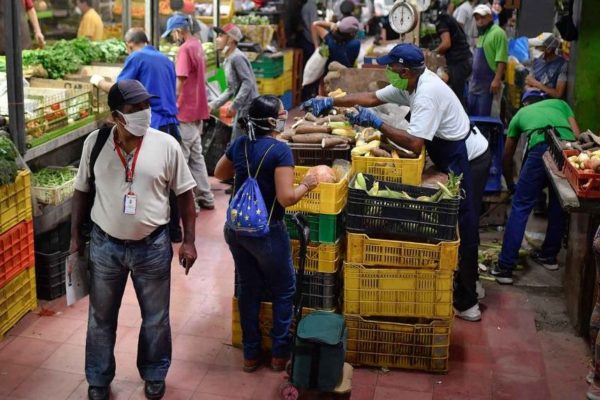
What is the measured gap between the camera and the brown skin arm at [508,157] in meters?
7.48

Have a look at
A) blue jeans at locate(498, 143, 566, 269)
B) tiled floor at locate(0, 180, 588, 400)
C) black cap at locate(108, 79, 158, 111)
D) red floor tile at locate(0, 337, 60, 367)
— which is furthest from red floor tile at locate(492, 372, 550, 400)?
red floor tile at locate(0, 337, 60, 367)

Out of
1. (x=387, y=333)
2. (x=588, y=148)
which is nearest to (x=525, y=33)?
(x=588, y=148)

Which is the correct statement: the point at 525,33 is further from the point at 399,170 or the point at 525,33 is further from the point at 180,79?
the point at 399,170

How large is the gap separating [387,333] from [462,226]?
3.77 feet

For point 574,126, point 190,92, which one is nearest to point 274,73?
point 190,92

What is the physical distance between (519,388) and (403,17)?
18.3 ft

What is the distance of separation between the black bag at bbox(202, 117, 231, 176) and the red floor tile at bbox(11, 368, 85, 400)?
200 inches

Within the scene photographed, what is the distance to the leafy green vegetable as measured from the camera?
21.3 ft

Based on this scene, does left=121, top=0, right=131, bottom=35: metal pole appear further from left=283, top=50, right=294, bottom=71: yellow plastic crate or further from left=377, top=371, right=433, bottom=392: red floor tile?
left=377, top=371, right=433, bottom=392: red floor tile

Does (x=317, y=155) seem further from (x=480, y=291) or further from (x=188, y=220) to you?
(x=480, y=291)

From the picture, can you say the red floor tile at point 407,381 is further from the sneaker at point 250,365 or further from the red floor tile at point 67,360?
the red floor tile at point 67,360

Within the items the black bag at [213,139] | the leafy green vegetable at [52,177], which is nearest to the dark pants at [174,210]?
the leafy green vegetable at [52,177]

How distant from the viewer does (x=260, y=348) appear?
5.42m

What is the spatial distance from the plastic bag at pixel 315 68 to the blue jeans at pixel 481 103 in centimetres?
225
